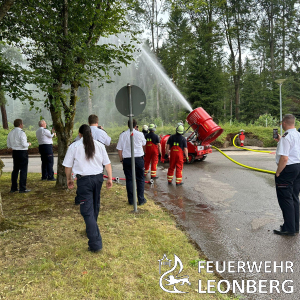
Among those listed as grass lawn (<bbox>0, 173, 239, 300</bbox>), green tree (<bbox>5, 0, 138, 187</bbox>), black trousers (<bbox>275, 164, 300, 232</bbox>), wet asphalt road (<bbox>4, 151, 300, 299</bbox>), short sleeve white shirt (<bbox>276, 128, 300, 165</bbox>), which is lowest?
wet asphalt road (<bbox>4, 151, 300, 299</bbox>)

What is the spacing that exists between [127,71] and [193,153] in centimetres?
2315

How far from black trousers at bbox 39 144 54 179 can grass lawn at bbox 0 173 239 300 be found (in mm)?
3025

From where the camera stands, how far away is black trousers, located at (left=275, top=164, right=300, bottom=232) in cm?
421

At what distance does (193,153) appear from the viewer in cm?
1200

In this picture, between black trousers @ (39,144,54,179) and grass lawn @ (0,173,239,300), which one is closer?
grass lawn @ (0,173,239,300)

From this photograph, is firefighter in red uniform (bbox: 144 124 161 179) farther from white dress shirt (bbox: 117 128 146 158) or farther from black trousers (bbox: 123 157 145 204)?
black trousers (bbox: 123 157 145 204)

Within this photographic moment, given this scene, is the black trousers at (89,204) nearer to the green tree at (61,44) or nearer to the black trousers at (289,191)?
the green tree at (61,44)

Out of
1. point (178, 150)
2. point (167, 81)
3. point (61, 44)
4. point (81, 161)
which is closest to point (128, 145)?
point (81, 161)

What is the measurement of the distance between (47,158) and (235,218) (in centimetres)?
622

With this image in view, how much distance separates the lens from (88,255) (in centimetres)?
352

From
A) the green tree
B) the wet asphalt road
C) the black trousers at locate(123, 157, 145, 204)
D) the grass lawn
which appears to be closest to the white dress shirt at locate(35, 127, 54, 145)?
the green tree

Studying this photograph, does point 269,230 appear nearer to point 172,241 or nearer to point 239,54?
point 172,241

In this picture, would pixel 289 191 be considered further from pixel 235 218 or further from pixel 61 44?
pixel 61 44

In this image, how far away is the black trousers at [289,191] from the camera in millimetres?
4207
